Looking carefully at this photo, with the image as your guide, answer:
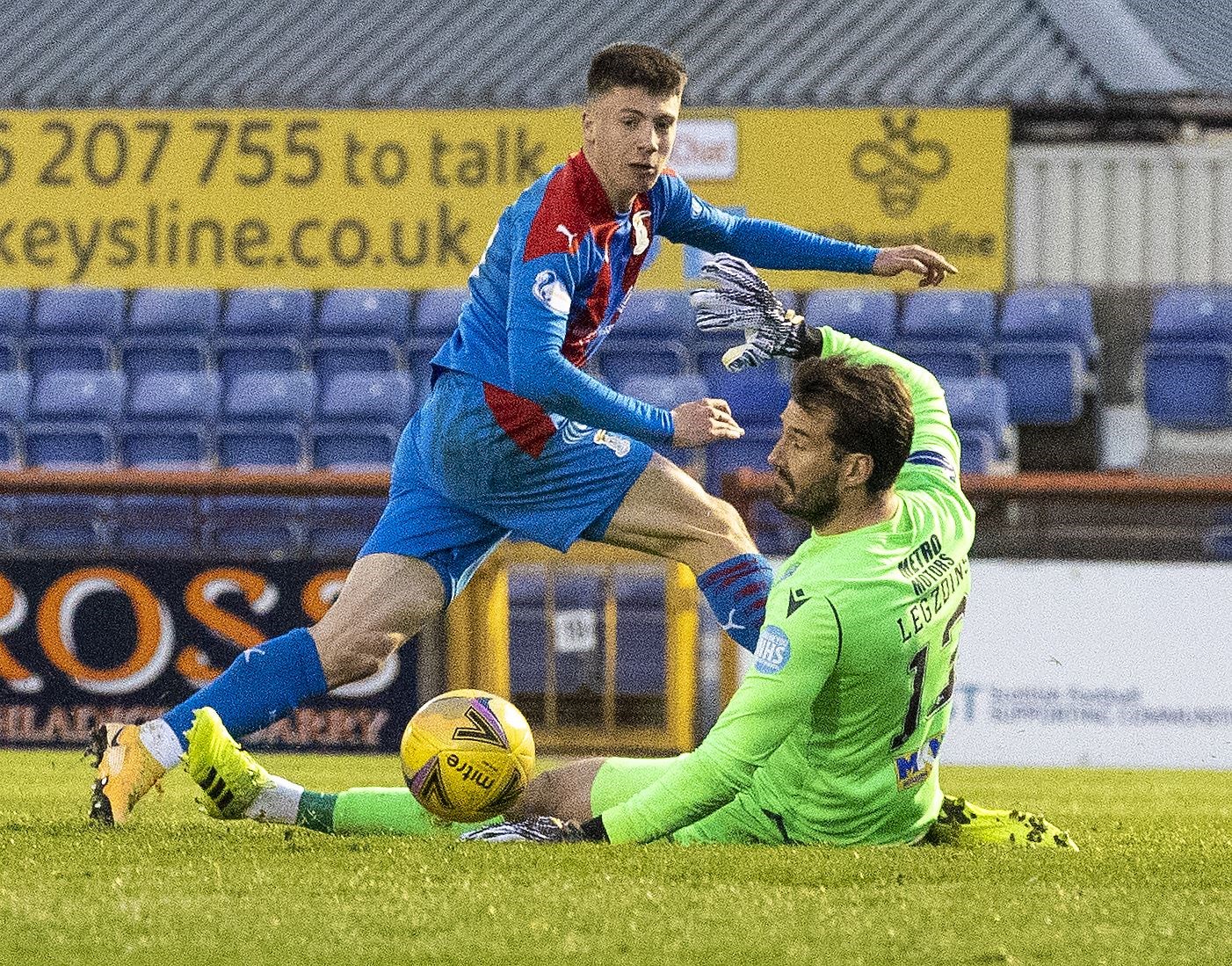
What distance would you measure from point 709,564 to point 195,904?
6.28 ft

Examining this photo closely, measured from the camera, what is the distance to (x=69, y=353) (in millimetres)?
15070

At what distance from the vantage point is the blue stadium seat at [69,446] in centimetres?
1384

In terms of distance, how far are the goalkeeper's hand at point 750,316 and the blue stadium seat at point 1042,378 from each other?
938 centimetres

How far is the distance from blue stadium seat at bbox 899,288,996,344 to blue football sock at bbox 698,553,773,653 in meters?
9.43

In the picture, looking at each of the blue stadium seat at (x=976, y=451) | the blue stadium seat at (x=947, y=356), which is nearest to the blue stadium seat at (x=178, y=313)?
the blue stadium seat at (x=947, y=356)

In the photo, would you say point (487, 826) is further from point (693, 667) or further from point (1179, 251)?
point (1179, 251)

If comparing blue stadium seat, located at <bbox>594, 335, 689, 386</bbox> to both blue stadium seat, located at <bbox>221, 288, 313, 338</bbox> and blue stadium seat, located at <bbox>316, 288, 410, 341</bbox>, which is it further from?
blue stadium seat, located at <bbox>221, 288, 313, 338</bbox>

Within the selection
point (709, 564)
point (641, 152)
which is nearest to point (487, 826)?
point (709, 564)

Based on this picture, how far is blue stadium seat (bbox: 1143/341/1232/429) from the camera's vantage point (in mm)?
14180

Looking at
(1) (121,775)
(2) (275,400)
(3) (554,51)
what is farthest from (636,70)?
(3) (554,51)

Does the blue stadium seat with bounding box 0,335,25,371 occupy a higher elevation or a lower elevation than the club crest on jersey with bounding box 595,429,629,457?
higher

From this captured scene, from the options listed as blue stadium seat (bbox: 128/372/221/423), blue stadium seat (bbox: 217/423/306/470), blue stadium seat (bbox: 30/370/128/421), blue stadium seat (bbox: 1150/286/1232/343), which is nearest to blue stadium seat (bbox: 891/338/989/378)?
blue stadium seat (bbox: 1150/286/1232/343)

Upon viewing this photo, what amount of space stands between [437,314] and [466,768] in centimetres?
1004

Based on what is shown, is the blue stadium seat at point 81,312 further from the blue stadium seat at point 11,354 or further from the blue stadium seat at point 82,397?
the blue stadium seat at point 82,397
